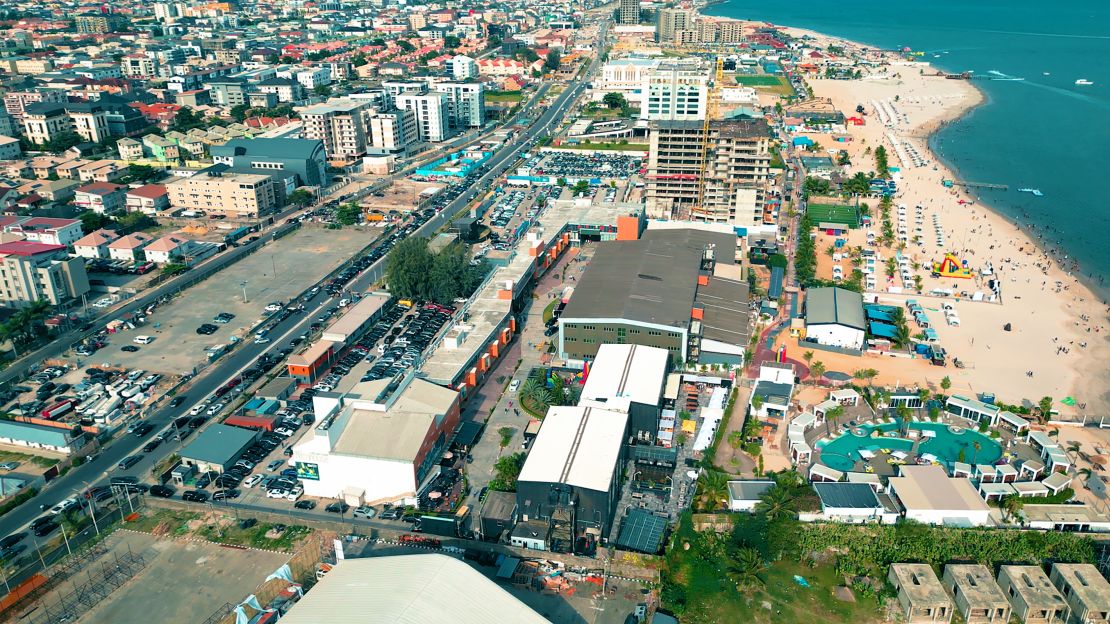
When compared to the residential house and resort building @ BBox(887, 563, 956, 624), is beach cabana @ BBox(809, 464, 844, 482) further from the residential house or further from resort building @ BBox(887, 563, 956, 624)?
the residential house

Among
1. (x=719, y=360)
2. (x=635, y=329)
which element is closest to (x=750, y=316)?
(x=719, y=360)

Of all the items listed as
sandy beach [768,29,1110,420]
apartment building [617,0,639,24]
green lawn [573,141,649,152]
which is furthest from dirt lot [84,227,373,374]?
apartment building [617,0,639,24]

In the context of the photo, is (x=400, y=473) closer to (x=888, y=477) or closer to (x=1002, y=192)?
(x=888, y=477)

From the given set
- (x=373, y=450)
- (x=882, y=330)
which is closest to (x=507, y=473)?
(x=373, y=450)

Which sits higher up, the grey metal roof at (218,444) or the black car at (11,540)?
the grey metal roof at (218,444)

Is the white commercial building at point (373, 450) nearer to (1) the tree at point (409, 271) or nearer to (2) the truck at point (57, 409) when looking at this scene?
(2) the truck at point (57, 409)

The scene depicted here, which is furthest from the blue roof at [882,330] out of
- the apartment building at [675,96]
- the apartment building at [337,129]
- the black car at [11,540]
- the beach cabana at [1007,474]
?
the apartment building at [337,129]
